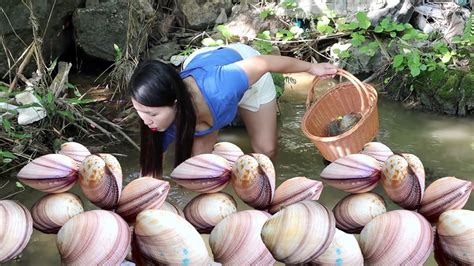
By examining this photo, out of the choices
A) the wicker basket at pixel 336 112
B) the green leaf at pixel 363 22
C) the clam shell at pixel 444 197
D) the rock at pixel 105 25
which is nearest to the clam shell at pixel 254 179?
the clam shell at pixel 444 197

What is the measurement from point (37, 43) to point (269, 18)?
9.14 feet

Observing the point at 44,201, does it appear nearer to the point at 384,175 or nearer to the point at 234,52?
the point at 384,175

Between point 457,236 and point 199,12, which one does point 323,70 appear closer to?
point 457,236

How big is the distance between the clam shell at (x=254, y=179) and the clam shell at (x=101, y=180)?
0.18 meters

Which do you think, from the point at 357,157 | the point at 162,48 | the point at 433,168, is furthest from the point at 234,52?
the point at 162,48

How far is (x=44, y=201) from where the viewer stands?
2.97 ft

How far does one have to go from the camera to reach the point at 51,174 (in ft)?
2.91

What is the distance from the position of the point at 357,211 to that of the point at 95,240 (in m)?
0.39

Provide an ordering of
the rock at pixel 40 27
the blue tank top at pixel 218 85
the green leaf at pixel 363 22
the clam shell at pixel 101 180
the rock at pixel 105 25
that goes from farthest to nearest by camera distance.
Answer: the rock at pixel 105 25 → the green leaf at pixel 363 22 → the rock at pixel 40 27 → the blue tank top at pixel 218 85 → the clam shell at pixel 101 180

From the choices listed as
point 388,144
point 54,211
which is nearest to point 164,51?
point 388,144

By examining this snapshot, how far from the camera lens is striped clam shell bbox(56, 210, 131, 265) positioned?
0.81 m

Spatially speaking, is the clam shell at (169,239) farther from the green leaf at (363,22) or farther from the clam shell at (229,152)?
the green leaf at (363,22)

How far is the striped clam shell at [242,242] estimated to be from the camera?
868 mm

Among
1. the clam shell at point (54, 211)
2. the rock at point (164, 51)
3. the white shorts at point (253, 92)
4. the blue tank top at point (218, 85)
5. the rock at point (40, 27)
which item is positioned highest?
the clam shell at point (54, 211)
